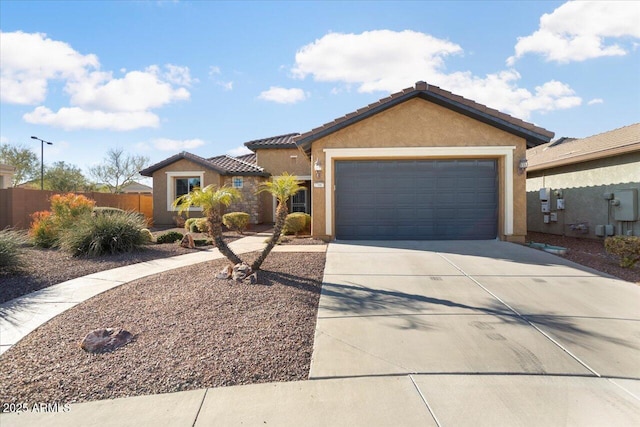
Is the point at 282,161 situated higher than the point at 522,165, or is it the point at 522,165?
the point at 282,161

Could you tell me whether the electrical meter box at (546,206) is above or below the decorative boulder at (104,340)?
above

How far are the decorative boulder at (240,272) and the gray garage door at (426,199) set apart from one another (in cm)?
573

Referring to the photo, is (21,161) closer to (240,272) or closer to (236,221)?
(236,221)

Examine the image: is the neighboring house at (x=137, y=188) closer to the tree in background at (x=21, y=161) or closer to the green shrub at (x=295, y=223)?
the tree in background at (x=21, y=161)

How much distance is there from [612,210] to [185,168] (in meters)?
18.3

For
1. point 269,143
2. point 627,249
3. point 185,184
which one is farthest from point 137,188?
point 627,249

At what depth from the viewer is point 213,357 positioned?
3.77m

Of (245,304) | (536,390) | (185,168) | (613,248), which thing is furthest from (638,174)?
(185,168)

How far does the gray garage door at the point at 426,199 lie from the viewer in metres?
11.5

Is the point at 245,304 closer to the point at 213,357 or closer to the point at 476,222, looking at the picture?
the point at 213,357

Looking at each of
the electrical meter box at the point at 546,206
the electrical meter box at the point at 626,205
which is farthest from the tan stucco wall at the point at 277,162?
the electrical meter box at the point at 626,205

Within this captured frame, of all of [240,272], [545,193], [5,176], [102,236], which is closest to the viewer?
[240,272]

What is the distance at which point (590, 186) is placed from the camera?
41.5 ft

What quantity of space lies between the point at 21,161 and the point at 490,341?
4556 cm
